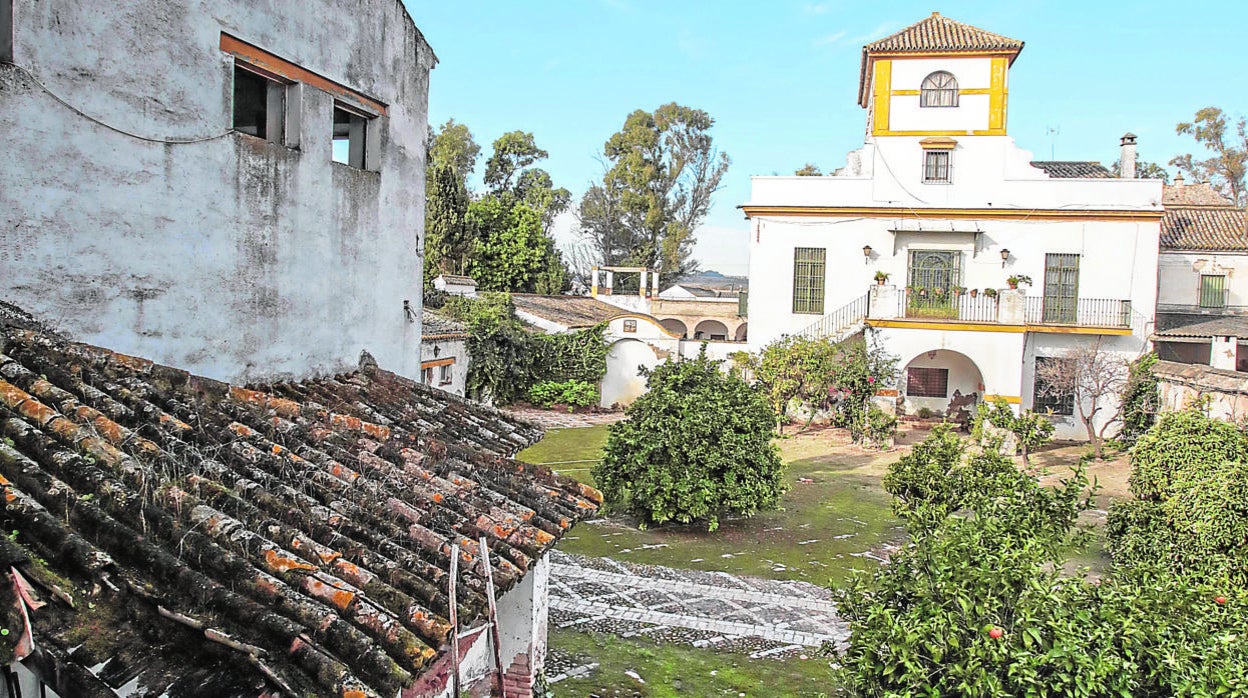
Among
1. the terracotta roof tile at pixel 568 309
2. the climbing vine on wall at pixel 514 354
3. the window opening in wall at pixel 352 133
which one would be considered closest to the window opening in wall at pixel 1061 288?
the terracotta roof tile at pixel 568 309

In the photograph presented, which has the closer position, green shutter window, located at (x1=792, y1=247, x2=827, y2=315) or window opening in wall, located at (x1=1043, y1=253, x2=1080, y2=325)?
window opening in wall, located at (x1=1043, y1=253, x2=1080, y2=325)

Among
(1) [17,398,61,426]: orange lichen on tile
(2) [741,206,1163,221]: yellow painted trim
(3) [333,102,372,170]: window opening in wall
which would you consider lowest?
(1) [17,398,61,426]: orange lichen on tile

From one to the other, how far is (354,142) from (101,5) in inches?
103

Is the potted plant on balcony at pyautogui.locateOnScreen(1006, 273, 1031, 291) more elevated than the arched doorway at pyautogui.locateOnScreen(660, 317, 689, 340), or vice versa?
the potted plant on balcony at pyautogui.locateOnScreen(1006, 273, 1031, 291)

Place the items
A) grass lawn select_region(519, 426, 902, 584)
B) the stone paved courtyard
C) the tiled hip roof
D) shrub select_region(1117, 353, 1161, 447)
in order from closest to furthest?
the tiled hip roof
the stone paved courtyard
grass lawn select_region(519, 426, 902, 584)
shrub select_region(1117, 353, 1161, 447)

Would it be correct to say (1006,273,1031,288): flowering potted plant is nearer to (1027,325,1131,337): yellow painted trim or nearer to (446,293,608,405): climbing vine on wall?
(1027,325,1131,337): yellow painted trim

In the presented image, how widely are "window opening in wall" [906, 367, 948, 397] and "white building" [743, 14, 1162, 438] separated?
3cm

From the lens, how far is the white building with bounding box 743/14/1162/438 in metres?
22.5

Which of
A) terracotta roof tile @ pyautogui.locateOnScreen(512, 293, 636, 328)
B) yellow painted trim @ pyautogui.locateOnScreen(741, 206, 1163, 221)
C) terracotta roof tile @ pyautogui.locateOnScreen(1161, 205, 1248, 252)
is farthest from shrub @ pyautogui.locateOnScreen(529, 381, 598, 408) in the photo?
terracotta roof tile @ pyautogui.locateOnScreen(1161, 205, 1248, 252)

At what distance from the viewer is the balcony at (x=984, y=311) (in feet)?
71.6

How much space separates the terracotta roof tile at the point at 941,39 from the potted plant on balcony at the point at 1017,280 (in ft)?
20.1

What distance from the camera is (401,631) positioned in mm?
3227

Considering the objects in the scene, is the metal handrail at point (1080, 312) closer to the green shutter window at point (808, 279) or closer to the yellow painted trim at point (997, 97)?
the yellow painted trim at point (997, 97)

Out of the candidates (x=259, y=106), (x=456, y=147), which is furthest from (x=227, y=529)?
(x=456, y=147)
